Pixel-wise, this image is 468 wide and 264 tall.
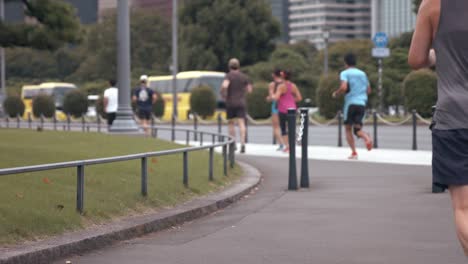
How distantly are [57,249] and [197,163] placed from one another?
27.3ft

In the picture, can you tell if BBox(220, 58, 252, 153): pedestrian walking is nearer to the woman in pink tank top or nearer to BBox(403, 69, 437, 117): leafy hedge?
the woman in pink tank top

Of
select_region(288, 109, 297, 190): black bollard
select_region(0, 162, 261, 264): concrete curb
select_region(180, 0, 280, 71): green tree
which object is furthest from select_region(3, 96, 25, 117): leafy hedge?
select_region(0, 162, 261, 264): concrete curb

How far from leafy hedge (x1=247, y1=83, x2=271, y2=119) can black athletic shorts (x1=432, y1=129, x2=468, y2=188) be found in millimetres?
48032

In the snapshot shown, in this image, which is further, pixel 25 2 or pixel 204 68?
pixel 204 68

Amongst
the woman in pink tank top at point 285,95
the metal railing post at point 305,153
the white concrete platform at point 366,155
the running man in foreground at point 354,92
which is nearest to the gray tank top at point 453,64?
the metal railing post at point 305,153

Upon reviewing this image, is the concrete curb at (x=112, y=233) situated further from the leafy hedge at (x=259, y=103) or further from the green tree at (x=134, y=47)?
the green tree at (x=134, y=47)

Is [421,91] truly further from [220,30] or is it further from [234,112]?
[220,30]

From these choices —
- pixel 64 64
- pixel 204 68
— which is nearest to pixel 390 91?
pixel 204 68

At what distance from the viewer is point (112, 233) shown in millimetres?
8781

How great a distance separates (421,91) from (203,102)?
16451mm

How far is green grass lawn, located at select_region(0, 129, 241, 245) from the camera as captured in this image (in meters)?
8.55

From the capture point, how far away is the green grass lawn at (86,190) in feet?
28.0

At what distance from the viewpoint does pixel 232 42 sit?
8762cm

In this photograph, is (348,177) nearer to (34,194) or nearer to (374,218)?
(374,218)
